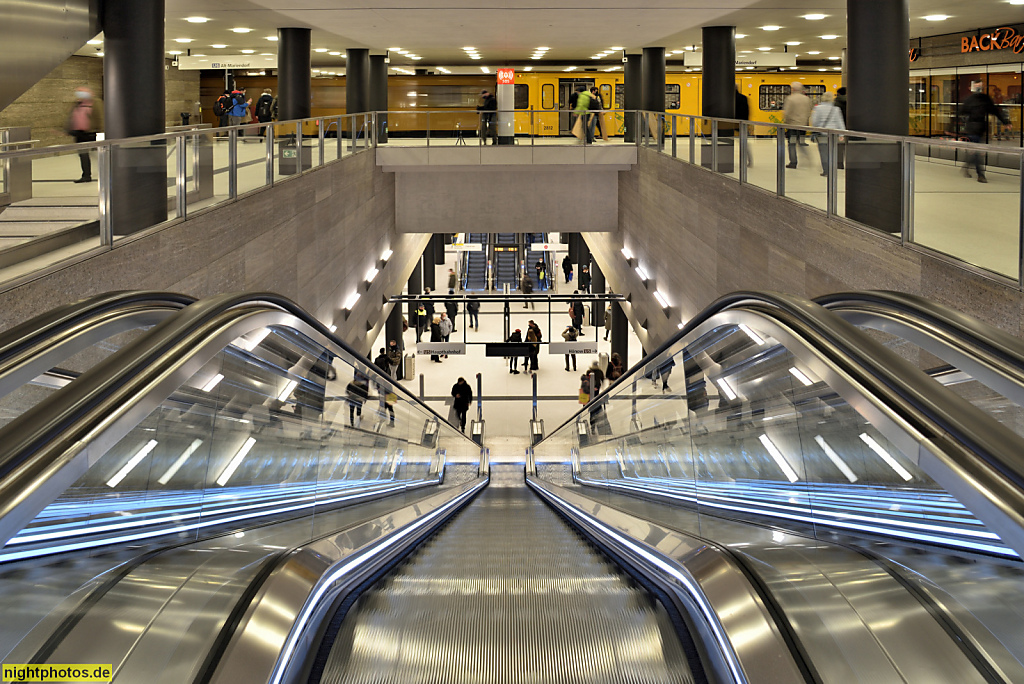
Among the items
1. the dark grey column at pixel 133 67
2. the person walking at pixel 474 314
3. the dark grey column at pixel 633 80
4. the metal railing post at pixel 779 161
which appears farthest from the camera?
the person walking at pixel 474 314

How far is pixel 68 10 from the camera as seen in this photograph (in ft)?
31.5

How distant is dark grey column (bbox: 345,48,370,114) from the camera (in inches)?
1032

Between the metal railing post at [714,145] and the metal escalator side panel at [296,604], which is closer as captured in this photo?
the metal escalator side panel at [296,604]

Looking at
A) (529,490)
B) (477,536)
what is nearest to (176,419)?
(477,536)

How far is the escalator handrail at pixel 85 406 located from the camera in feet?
5.45

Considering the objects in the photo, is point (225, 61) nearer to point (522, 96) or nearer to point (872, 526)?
point (522, 96)

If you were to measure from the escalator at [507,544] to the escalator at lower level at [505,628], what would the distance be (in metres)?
0.01

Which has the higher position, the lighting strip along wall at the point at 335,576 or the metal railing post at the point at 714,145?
the metal railing post at the point at 714,145

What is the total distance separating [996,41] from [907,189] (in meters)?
17.5

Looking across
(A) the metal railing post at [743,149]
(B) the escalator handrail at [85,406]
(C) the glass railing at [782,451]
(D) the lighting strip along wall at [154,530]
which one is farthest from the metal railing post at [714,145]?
(B) the escalator handrail at [85,406]

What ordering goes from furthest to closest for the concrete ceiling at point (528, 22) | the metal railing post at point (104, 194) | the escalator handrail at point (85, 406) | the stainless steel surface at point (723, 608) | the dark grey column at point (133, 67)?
the concrete ceiling at point (528, 22), the dark grey column at point (133, 67), the metal railing post at point (104, 194), the stainless steel surface at point (723, 608), the escalator handrail at point (85, 406)

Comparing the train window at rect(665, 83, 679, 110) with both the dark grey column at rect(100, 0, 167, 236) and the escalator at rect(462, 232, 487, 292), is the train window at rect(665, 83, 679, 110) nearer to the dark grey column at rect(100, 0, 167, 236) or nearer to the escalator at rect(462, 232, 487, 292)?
the escalator at rect(462, 232, 487, 292)

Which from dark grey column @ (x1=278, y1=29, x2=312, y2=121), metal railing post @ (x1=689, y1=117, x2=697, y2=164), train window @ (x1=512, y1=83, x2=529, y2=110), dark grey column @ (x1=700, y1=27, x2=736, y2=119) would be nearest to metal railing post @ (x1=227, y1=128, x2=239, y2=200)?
metal railing post @ (x1=689, y1=117, x2=697, y2=164)

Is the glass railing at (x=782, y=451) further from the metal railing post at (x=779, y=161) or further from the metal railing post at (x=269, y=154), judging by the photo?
the metal railing post at (x=269, y=154)
